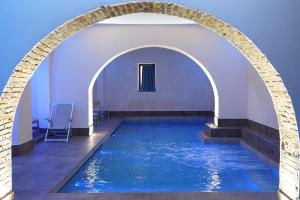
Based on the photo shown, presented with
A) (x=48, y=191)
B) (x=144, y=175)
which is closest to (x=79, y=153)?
(x=144, y=175)

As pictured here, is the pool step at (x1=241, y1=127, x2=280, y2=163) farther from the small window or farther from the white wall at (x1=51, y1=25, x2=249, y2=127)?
the small window

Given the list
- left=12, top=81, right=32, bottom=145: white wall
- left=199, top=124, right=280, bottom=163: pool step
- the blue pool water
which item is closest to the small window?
the blue pool water

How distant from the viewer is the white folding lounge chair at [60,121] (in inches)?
453

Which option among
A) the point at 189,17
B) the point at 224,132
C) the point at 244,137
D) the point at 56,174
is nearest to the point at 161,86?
the point at 224,132

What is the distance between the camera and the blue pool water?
725cm

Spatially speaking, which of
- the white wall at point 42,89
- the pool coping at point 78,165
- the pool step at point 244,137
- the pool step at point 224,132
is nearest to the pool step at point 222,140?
the pool step at point 244,137

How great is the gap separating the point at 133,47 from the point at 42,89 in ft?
9.77

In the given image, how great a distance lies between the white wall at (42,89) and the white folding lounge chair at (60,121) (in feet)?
1.53

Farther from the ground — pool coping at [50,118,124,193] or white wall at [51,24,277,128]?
white wall at [51,24,277,128]

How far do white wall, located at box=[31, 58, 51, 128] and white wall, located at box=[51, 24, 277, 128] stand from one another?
196mm

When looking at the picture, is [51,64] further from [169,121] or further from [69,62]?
[169,121]

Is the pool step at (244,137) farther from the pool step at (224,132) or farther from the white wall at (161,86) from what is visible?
the white wall at (161,86)

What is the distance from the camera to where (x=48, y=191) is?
600cm

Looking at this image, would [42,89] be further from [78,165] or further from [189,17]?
[189,17]
